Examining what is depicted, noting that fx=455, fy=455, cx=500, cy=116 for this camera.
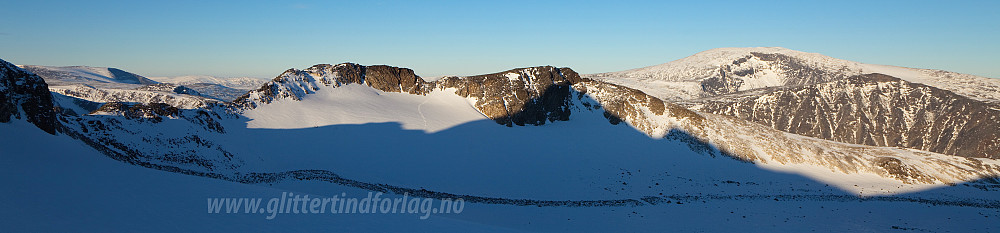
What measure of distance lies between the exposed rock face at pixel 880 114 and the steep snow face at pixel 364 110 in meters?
99.2

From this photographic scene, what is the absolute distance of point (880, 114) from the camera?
4587 inches

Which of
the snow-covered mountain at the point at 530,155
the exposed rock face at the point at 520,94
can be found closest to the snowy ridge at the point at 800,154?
the snow-covered mountain at the point at 530,155

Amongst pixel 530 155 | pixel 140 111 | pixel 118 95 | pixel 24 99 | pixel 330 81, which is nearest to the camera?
pixel 24 99

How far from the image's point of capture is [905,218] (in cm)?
3062

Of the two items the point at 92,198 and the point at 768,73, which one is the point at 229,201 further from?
the point at 768,73

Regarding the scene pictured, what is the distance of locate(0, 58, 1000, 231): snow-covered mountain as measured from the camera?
28219 mm

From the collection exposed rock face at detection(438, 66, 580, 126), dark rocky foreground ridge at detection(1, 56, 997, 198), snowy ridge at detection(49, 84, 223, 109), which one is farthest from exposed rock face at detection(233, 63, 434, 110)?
snowy ridge at detection(49, 84, 223, 109)

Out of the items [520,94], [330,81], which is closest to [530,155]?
[520,94]

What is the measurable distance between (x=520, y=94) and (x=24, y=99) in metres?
44.4

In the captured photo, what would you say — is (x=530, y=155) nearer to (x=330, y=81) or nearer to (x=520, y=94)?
(x=520, y=94)

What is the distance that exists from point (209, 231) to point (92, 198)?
14.8ft

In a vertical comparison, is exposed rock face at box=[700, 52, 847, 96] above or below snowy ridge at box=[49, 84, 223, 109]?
above

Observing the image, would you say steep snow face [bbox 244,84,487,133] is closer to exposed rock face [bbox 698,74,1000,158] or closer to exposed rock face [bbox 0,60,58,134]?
exposed rock face [bbox 0,60,58,134]

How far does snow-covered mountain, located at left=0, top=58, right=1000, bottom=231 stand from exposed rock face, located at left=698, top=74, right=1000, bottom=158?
207 feet
